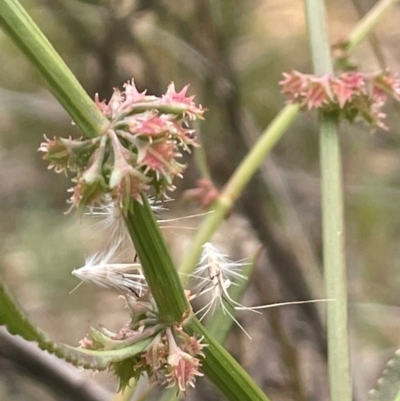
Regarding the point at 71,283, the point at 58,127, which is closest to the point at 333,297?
the point at 71,283

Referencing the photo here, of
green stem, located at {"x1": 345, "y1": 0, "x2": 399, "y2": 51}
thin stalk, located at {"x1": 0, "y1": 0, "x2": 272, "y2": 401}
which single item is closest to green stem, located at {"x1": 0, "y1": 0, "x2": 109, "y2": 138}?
thin stalk, located at {"x1": 0, "y1": 0, "x2": 272, "y2": 401}

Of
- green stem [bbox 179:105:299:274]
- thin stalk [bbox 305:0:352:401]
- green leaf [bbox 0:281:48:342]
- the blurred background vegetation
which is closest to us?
green leaf [bbox 0:281:48:342]

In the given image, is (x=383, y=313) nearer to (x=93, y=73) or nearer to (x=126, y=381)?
(x=93, y=73)

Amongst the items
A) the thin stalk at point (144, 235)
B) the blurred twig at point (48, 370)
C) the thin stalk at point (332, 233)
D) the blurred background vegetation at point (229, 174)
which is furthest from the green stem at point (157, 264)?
the blurred background vegetation at point (229, 174)

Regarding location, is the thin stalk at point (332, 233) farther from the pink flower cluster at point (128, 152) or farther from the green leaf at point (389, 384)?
the pink flower cluster at point (128, 152)


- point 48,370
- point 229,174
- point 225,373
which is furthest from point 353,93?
point 229,174

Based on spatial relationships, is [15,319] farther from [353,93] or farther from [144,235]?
[353,93]

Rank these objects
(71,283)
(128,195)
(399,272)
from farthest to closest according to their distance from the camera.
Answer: (399,272), (71,283), (128,195)

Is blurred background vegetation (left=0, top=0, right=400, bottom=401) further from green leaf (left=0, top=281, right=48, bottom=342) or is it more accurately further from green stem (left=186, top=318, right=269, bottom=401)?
green leaf (left=0, top=281, right=48, bottom=342)
